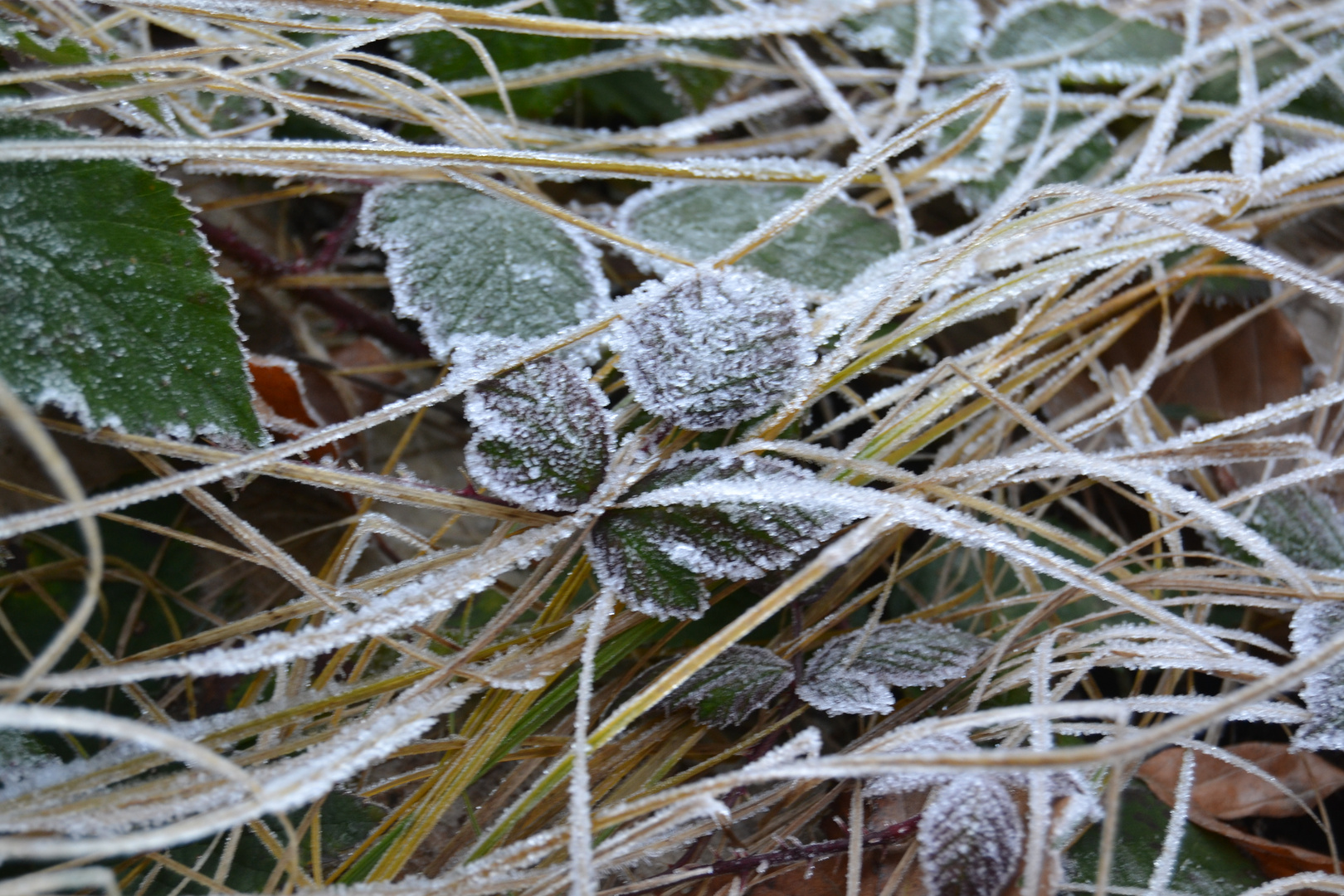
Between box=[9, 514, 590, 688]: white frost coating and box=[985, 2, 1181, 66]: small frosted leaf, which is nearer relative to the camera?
box=[9, 514, 590, 688]: white frost coating

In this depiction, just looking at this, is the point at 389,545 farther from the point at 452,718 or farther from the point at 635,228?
the point at 635,228

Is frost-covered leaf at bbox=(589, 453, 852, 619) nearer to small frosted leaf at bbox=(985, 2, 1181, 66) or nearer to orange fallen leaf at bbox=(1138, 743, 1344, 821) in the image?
orange fallen leaf at bbox=(1138, 743, 1344, 821)

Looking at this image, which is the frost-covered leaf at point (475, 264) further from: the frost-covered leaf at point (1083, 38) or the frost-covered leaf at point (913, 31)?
the frost-covered leaf at point (1083, 38)

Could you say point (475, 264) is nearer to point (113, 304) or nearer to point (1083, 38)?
point (113, 304)

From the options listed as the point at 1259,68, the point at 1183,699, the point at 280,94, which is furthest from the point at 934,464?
the point at 1259,68

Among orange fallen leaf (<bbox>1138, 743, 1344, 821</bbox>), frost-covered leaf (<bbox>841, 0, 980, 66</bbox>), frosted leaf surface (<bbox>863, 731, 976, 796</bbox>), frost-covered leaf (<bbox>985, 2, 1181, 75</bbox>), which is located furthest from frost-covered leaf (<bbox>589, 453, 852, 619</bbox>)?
frost-covered leaf (<bbox>985, 2, 1181, 75</bbox>)
